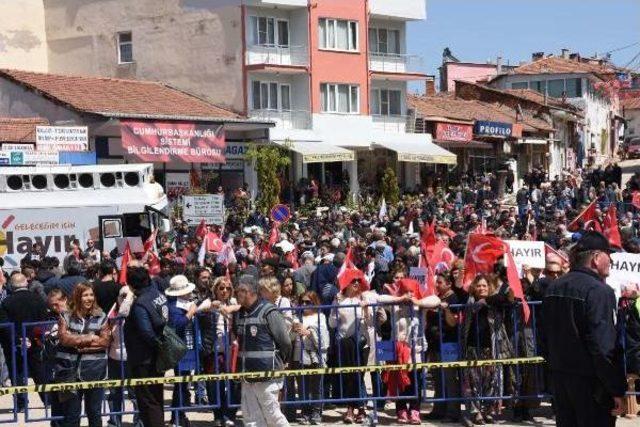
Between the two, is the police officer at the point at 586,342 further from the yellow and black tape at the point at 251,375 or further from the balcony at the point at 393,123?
the balcony at the point at 393,123

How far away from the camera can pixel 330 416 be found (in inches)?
566

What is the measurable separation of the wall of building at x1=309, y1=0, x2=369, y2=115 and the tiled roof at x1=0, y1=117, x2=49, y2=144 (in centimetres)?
1220

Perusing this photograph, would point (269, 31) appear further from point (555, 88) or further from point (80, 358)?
point (80, 358)

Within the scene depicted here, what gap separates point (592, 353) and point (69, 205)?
71.4ft

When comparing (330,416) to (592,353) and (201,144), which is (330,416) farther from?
(201,144)

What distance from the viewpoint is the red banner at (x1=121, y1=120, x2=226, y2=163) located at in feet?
138

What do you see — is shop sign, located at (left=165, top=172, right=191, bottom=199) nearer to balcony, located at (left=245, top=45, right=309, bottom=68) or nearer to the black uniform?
balcony, located at (left=245, top=45, right=309, bottom=68)

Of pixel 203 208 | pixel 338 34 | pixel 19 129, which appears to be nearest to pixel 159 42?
pixel 338 34

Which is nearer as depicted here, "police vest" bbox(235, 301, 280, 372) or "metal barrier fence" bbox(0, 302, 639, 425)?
"police vest" bbox(235, 301, 280, 372)

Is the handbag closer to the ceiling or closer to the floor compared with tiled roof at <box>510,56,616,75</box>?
closer to the floor

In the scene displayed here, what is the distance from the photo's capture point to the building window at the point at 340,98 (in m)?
51.2

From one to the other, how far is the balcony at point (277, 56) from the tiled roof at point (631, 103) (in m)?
59.1

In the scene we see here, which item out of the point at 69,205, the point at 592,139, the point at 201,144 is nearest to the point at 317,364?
the point at 69,205

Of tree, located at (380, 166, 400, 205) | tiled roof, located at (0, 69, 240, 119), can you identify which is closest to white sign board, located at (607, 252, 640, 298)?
tiled roof, located at (0, 69, 240, 119)
